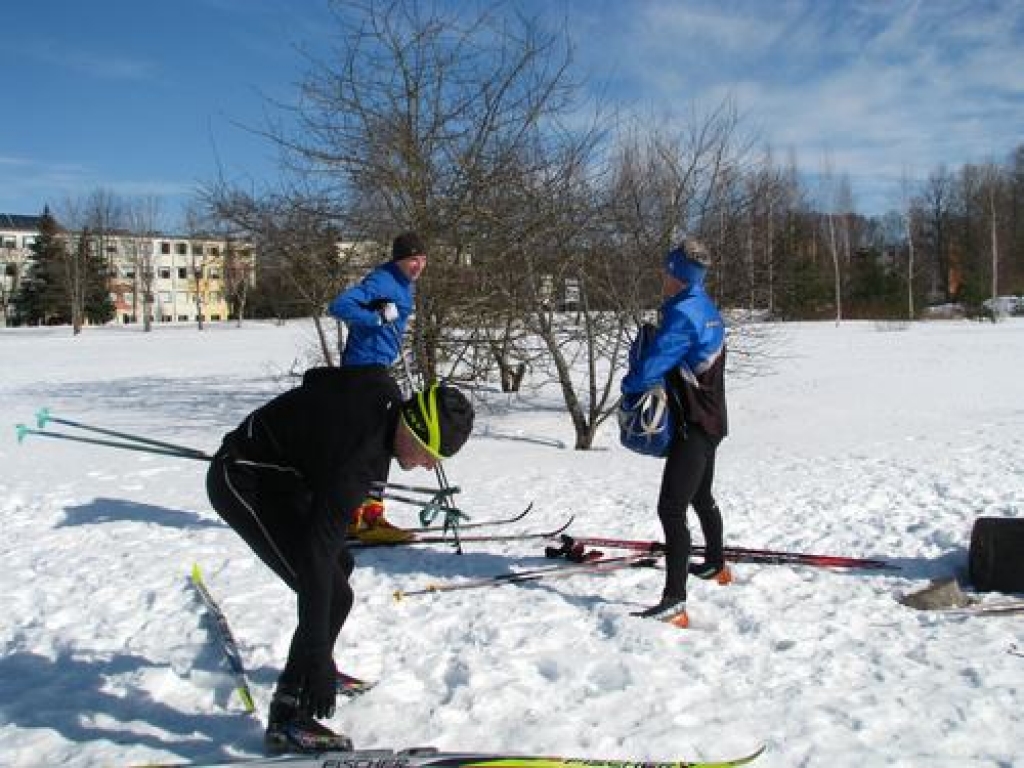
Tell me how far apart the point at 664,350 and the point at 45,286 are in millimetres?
69815

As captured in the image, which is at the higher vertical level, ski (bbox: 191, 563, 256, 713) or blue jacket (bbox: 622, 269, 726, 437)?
blue jacket (bbox: 622, 269, 726, 437)

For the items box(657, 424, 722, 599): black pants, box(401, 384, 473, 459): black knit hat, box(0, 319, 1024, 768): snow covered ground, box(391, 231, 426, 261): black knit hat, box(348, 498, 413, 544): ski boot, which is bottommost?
box(0, 319, 1024, 768): snow covered ground

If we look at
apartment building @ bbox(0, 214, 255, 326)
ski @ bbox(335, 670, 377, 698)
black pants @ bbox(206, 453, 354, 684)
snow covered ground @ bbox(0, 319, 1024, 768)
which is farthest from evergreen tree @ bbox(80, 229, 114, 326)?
black pants @ bbox(206, 453, 354, 684)

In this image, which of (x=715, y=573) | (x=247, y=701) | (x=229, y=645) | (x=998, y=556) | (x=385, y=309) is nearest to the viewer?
(x=247, y=701)

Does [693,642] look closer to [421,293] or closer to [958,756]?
[958,756]

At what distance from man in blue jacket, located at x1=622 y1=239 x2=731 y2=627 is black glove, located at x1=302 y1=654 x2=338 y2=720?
1.84 m

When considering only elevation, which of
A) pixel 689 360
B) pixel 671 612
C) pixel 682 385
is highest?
pixel 689 360

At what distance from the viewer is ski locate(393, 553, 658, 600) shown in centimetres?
481

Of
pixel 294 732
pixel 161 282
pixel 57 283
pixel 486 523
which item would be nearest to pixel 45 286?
pixel 57 283

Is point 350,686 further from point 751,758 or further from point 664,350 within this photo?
point 664,350

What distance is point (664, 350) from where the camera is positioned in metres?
4.14

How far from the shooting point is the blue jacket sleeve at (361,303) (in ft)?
18.5

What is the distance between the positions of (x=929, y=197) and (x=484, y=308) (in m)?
62.8

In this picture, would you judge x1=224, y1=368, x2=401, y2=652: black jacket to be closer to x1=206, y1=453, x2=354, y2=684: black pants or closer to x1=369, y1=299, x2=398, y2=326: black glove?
x1=206, y1=453, x2=354, y2=684: black pants
